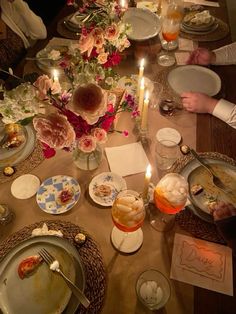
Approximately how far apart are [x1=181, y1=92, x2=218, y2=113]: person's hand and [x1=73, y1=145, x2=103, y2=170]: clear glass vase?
1.68 feet

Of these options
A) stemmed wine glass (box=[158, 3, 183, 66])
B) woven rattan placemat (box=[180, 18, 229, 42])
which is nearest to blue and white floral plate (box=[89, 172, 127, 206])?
stemmed wine glass (box=[158, 3, 183, 66])

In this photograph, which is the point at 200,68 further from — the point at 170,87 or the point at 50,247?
the point at 50,247

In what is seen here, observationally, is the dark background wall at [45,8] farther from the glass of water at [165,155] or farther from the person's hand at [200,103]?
the glass of water at [165,155]

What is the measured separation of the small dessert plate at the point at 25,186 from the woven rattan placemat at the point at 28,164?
3 cm

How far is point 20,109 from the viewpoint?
2.72 feet

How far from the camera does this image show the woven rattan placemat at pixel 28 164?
3.76ft

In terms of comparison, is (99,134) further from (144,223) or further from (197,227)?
(197,227)

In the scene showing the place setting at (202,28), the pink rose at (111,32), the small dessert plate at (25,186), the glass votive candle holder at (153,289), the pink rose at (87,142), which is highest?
the pink rose at (111,32)

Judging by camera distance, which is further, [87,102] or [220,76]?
[220,76]

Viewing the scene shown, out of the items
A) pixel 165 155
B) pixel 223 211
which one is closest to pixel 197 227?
pixel 223 211

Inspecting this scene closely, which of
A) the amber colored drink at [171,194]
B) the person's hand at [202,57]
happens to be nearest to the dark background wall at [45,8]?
the person's hand at [202,57]

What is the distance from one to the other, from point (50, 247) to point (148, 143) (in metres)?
0.61

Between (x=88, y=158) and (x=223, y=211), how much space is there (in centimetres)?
52

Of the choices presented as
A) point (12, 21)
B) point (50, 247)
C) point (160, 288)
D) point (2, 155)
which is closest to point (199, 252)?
point (160, 288)
